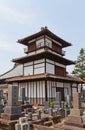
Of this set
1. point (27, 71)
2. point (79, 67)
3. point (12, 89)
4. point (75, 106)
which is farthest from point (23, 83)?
point (79, 67)

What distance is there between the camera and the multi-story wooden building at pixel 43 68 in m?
23.1

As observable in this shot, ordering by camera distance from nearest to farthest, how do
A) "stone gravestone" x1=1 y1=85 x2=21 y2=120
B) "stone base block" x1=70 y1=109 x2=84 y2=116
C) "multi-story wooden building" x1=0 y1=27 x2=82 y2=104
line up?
"stone base block" x1=70 y1=109 x2=84 y2=116 < "stone gravestone" x1=1 y1=85 x2=21 y2=120 < "multi-story wooden building" x1=0 y1=27 x2=82 y2=104

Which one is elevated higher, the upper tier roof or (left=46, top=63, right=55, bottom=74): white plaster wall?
the upper tier roof

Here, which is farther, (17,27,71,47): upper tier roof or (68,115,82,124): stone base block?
(17,27,71,47): upper tier roof

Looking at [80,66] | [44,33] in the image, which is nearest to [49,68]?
[44,33]

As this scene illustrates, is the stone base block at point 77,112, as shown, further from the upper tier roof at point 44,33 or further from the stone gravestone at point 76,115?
the upper tier roof at point 44,33

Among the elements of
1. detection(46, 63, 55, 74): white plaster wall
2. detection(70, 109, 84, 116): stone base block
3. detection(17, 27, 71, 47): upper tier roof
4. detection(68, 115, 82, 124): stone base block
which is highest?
detection(17, 27, 71, 47): upper tier roof

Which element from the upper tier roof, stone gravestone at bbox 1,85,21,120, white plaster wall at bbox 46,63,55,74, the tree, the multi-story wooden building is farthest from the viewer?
the tree

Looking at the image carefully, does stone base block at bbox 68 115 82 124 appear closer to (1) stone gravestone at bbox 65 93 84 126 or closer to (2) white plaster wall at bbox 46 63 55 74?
(1) stone gravestone at bbox 65 93 84 126

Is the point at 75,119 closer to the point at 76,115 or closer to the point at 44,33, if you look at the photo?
the point at 76,115

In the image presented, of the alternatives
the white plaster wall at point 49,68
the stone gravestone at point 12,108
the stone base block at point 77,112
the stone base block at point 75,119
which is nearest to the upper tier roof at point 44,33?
the white plaster wall at point 49,68

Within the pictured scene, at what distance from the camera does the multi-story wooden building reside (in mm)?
23087

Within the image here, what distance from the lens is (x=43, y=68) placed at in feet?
77.5

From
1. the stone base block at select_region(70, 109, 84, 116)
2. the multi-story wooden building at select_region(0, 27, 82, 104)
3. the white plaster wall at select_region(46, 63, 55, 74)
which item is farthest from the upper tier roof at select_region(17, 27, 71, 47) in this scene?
the stone base block at select_region(70, 109, 84, 116)
